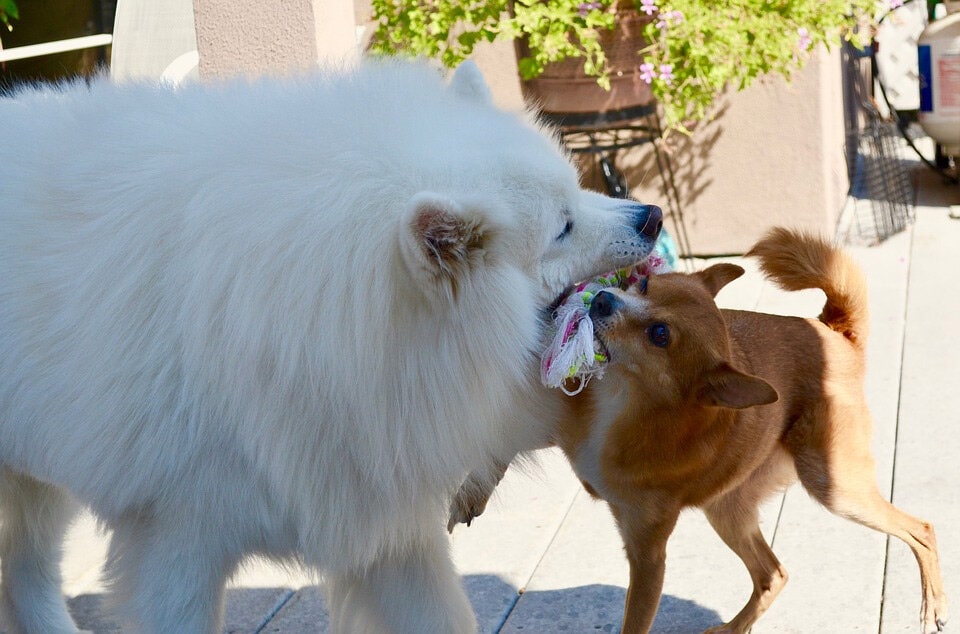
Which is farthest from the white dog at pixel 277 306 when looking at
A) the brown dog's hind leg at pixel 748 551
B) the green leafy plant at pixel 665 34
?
the green leafy plant at pixel 665 34

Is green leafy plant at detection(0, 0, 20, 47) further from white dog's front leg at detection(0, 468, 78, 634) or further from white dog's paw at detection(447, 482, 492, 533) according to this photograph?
white dog's paw at detection(447, 482, 492, 533)

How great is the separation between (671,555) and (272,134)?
207 cm

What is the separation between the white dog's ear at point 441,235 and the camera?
72.7 inches

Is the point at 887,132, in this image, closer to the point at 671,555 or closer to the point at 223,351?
the point at 671,555

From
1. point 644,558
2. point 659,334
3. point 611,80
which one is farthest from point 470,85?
point 611,80

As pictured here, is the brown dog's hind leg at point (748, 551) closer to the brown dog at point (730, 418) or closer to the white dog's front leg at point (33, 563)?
the brown dog at point (730, 418)

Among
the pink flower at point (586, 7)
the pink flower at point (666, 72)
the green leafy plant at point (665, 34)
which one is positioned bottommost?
the pink flower at point (666, 72)

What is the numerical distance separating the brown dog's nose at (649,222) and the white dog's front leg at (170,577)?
1.06 m

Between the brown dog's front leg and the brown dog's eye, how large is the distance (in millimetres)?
421

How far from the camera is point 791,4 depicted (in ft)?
18.7

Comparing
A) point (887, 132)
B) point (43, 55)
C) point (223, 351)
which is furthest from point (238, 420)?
point (887, 132)

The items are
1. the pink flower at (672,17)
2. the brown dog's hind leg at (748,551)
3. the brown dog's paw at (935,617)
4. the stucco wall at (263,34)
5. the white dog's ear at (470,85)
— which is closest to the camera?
the white dog's ear at (470,85)

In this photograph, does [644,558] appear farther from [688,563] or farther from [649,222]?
[649,222]

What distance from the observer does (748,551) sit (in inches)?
124
